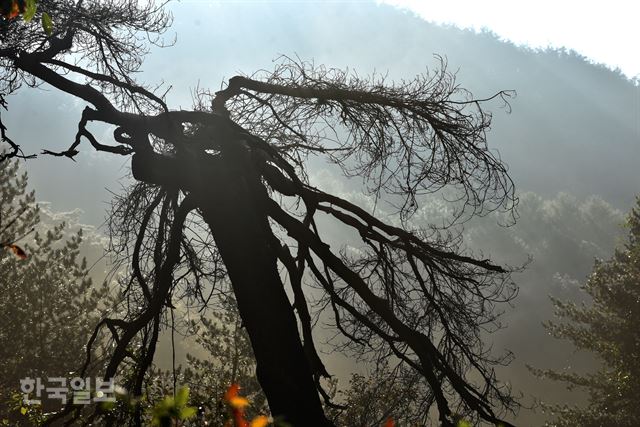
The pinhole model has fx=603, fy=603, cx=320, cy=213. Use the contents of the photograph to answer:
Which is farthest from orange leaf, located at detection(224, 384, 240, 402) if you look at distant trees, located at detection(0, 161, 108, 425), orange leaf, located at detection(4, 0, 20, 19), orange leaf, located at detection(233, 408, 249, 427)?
distant trees, located at detection(0, 161, 108, 425)

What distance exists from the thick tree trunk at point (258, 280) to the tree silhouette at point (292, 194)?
0.03 ft

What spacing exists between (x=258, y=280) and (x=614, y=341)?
18795 millimetres

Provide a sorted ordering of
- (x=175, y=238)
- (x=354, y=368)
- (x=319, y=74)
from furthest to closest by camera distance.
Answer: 1. (x=354, y=368)
2. (x=319, y=74)
3. (x=175, y=238)

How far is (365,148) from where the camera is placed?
5.75m

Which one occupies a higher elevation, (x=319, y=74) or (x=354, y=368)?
(x=354, y=368)

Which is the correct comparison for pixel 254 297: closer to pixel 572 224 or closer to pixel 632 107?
pixel 572 224

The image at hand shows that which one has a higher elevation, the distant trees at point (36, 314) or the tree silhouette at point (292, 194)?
the distant trees at point (36, 314)

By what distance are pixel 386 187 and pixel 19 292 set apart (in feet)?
41.8

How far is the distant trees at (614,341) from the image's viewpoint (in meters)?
→ 18.3

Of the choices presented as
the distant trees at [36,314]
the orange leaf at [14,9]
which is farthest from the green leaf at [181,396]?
the distant trees at [36,314]

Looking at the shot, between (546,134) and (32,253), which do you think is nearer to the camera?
(32,253)

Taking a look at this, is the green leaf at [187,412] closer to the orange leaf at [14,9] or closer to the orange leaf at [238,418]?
the orange leaf at [238,418]

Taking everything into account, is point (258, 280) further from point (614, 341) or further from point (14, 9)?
point (614, 341)

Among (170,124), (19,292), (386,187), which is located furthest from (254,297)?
(19,292)
